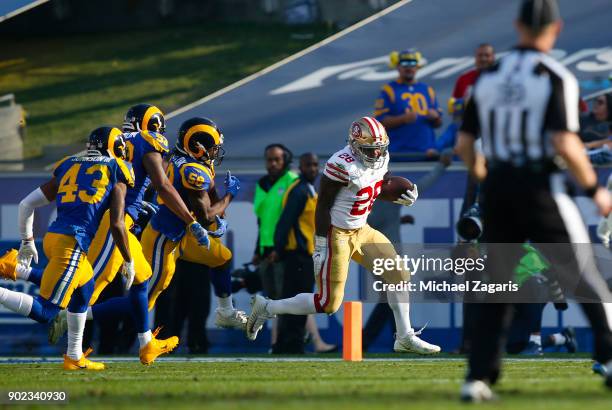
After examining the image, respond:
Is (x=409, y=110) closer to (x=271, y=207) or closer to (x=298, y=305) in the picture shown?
(x=271, y=207)

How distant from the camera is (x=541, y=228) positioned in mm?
5594

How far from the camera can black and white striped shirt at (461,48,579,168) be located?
18.0 feet

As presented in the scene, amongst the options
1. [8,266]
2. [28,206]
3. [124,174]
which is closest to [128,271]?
[124,174]

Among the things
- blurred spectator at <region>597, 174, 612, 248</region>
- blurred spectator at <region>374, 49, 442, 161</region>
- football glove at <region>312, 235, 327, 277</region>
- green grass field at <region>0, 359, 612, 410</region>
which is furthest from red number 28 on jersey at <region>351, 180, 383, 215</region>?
blurred spectator at <region>374, 49, 442, 161</region>

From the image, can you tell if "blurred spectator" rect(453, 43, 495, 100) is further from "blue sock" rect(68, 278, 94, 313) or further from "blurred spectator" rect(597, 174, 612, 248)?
"blue sock" rect(68, 278, 94, 313)

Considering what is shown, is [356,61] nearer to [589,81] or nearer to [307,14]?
[589,81]

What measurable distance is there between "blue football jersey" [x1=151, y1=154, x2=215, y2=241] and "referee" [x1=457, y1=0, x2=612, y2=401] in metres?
3.99

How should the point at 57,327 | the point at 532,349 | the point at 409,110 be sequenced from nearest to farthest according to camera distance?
the point at 57,327 → the point at 532,349 → the point at 409,110

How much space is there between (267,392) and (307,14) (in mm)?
14327

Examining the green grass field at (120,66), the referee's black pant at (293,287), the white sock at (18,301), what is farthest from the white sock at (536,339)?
the green grass field at (120,66)

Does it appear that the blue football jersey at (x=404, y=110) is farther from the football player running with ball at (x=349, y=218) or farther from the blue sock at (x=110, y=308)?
the blue sock at (x=110, y=308)

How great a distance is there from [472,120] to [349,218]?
3.36 meters

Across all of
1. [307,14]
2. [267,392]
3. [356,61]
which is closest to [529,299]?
[356,61]

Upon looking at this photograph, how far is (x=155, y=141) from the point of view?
29.9 ft
